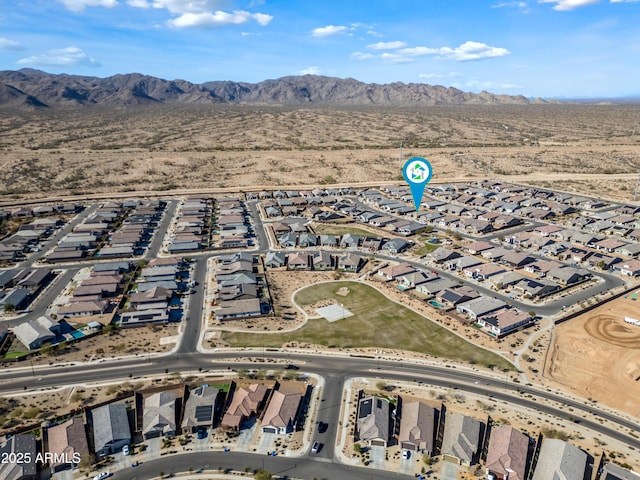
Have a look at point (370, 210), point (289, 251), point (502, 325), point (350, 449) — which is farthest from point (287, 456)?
point (370, 210)

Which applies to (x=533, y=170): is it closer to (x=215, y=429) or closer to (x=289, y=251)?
(x=289, y=251)

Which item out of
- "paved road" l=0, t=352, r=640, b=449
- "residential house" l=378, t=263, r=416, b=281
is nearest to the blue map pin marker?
"residential house" l=378, t=263, r=416, b=281

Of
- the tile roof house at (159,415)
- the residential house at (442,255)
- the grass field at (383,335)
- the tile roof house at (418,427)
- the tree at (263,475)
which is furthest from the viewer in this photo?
the residential house at (442,255)

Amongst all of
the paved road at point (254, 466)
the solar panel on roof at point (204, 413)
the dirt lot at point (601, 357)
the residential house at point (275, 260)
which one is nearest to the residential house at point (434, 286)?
the dirt lot at point (601, 357)

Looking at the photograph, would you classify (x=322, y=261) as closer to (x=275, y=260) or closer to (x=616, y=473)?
(x=275, y=260)

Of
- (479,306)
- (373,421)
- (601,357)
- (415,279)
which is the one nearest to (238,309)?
(373,421)

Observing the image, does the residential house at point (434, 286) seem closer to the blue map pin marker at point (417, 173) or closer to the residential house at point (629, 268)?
the blue map pin marker at point (417, 173)

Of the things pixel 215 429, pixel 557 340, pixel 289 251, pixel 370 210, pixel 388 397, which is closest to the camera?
pixel 215 429
